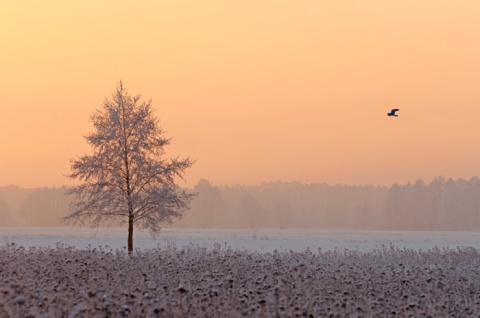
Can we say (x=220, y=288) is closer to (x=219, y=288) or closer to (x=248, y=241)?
(x=219, y=288)

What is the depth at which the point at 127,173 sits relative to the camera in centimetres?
3158

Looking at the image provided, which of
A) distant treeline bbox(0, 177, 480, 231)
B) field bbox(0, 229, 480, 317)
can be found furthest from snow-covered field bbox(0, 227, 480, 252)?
distant treeline bbox(0, 177, 480, 231)

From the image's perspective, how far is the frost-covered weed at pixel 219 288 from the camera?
10.5 meters

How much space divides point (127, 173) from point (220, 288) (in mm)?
18344

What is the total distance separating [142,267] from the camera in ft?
59.6

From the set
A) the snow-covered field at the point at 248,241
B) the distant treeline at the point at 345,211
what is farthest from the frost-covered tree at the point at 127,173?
the distant treeline at the point at 345,211

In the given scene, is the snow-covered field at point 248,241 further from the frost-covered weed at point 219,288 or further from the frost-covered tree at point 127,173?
the frost-covered weed at point 219,288

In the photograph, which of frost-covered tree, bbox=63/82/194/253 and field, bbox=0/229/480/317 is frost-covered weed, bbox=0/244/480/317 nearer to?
field, bbox=0/229/480/317

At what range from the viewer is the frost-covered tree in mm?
31188

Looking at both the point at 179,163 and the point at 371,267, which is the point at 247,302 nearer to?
the point at 371,267

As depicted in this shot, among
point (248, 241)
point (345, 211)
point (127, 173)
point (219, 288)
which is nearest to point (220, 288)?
point (219, 288)

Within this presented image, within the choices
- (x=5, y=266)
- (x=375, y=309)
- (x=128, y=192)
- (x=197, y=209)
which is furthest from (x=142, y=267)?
(x=197, y=209)

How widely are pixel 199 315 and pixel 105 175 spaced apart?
2125cm

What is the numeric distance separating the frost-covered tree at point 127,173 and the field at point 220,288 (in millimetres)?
8874
